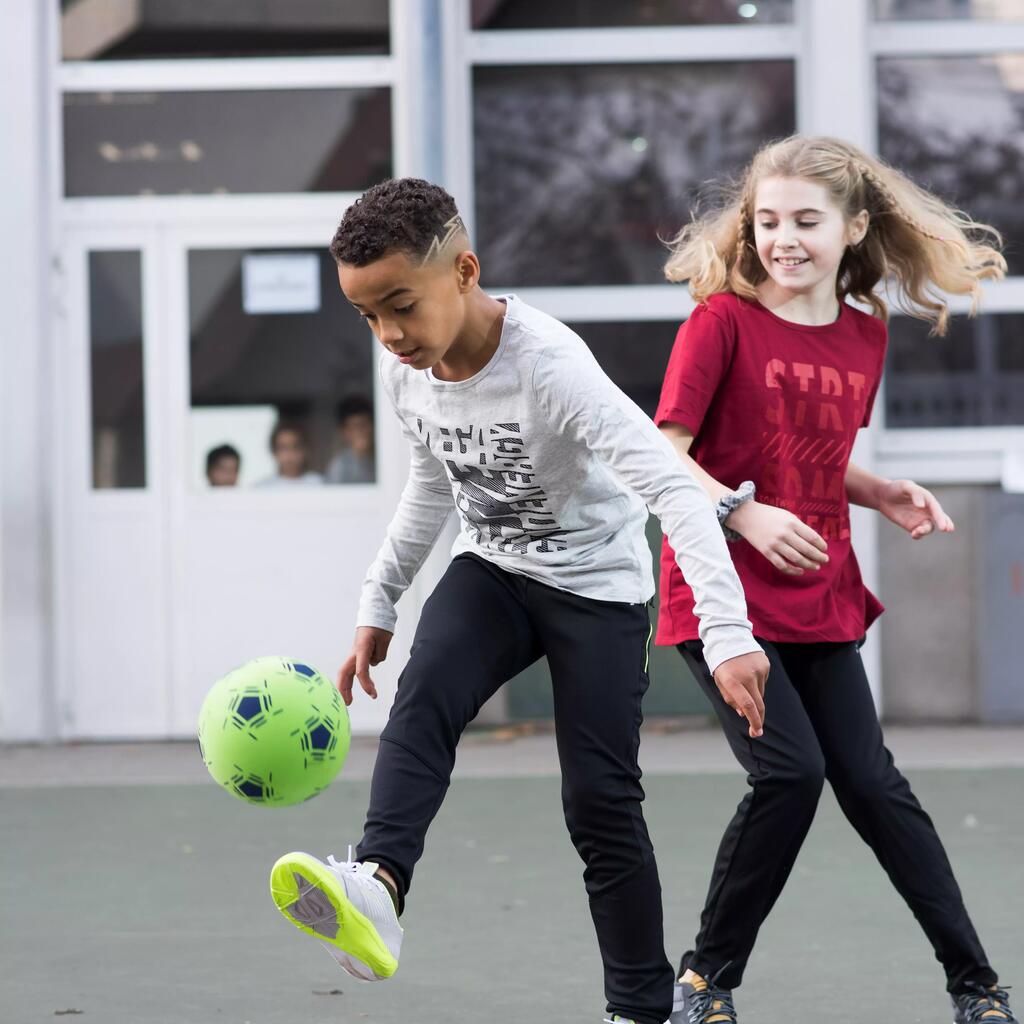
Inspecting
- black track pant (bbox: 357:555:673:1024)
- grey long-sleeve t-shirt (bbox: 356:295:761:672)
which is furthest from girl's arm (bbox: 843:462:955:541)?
black track pant (bbox: 357:555:673:1024)

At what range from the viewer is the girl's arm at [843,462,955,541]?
3840 mm

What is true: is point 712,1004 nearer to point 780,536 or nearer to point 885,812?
point 885,812

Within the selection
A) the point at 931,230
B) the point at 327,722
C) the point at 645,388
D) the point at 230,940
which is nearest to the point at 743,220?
the point at 931,230

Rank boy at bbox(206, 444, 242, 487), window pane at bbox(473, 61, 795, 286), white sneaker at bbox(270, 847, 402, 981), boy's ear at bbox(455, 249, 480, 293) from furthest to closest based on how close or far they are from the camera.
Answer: window pane at bbox(473, 61, 795, 286) → boy at bbox(206, 444, 242, 487) → boy's ear at bbox(455, 249, 480, 293) → white sneaker at bbox(270, 847, 402, 981)

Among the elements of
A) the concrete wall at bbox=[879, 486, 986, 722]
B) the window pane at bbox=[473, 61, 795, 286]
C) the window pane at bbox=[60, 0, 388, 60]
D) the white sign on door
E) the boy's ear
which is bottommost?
the concrete wall at bbox=[879, 486, 986, 722]

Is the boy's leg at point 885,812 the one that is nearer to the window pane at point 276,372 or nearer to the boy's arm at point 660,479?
the boy's arm at point 660,479

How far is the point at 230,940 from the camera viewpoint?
4.68 m

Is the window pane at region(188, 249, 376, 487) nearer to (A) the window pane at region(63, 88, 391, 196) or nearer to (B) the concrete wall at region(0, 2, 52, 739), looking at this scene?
(A) the window pane at region(63, 88, 391, 196)

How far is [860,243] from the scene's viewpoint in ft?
13.4

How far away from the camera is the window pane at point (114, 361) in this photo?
27.3 ft

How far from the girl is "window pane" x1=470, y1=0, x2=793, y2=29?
185 inches

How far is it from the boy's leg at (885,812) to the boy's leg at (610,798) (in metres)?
0.50

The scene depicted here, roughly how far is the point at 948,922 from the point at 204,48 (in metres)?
5.94

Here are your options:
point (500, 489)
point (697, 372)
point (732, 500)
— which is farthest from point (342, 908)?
point (697, 372)
